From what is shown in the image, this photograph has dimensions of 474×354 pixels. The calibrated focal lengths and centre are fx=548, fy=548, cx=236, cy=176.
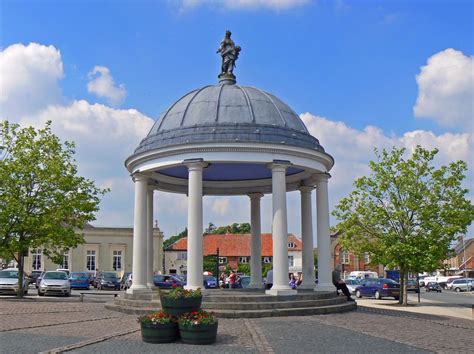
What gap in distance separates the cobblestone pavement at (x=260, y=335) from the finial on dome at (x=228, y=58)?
10.9 meters

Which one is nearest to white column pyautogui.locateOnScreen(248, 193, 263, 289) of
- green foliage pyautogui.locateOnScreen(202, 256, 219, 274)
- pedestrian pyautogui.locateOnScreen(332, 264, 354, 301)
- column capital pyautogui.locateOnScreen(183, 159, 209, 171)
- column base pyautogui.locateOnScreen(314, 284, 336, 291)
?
pedestrian pyautogui.locateOnScreen(332, 264, 354, 301)

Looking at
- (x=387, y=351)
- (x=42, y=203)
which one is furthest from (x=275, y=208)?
(x=42, y=203)

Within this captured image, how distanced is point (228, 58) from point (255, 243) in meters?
8.60

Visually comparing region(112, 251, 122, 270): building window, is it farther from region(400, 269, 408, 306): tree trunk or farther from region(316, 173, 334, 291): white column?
region(316, 173, 334, 291): white column

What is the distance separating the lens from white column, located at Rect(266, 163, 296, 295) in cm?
1869

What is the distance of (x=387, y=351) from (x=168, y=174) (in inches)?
575

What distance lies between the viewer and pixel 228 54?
78.5 feet

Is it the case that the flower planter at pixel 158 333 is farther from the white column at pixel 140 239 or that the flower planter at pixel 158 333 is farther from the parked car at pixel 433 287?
the parked car at pixel 433 287

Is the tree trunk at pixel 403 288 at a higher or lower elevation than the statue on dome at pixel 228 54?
lower

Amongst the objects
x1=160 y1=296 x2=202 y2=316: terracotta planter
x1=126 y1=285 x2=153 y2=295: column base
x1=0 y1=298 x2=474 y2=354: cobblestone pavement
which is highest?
x1=160 y1=296 x2=202 y2=316: terracotta planter

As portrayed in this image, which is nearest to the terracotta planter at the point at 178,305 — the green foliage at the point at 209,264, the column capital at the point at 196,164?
the column capital at the point at 196,164

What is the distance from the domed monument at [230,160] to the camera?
19.0 m

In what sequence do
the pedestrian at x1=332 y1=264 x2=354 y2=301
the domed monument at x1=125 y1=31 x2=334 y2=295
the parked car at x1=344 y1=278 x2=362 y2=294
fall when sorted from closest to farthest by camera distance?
the domed monument at x1=125 y1=31 x2=334 y2=295
the pedestrian at x1=332 y1=264 x2=354 y2=301
the parked car at x1=344 y1=278 x2=362 y2=294

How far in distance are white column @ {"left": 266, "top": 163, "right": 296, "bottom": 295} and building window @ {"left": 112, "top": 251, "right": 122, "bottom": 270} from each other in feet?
162
